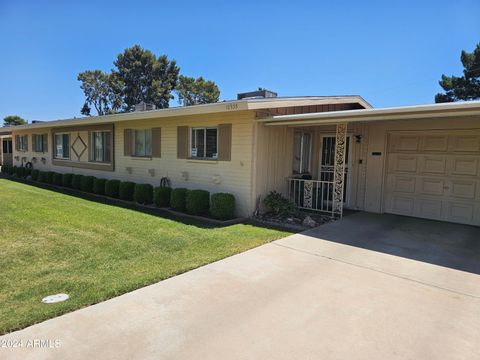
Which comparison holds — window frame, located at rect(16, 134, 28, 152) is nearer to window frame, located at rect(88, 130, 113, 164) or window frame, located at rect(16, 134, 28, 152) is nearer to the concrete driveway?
window frame, located at rect(88, 130, 113, 164)

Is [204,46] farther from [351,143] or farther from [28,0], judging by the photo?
[351,143]

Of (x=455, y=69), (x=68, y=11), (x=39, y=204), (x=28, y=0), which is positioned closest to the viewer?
(x=39, y=204)

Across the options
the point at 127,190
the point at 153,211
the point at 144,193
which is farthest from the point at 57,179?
the point at 153,211

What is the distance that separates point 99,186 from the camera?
37.6 ft

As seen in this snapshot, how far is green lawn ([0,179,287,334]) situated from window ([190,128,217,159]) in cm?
241

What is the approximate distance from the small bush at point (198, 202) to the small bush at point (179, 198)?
0.29m

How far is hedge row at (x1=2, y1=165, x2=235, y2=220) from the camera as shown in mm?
7801

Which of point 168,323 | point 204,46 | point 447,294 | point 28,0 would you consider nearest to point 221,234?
point 168,323

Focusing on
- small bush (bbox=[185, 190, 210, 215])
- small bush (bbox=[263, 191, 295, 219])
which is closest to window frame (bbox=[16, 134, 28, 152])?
small bush (bbox=[185, 190, 210, 215])

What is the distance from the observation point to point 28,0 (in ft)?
31.8

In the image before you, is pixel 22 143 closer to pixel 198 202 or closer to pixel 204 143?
pixel 204 143

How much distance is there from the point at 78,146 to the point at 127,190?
18.3 feet


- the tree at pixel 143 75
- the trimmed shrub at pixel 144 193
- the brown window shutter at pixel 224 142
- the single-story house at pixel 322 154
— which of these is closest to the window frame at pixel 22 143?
the single-story house at pixel 322 154

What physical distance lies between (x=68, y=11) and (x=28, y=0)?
1.41 metres
